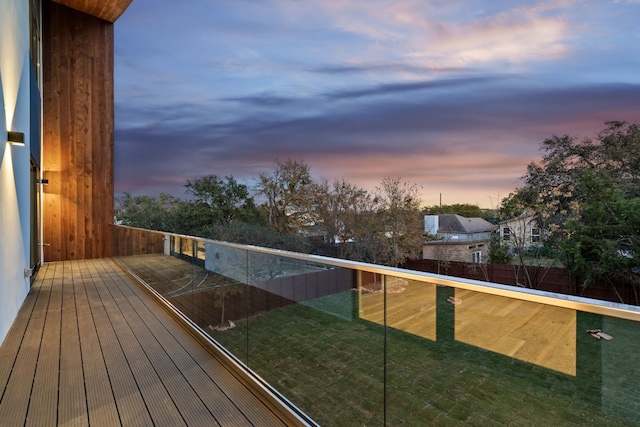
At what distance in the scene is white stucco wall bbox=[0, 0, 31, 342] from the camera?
331 cm

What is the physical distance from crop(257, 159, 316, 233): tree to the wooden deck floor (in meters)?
14.1

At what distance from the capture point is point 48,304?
14.9 feet

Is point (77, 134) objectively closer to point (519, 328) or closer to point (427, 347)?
point (427, 347)

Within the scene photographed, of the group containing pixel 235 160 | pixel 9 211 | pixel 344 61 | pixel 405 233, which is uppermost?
pixel 344 61

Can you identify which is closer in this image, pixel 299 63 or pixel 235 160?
pixel 299 63

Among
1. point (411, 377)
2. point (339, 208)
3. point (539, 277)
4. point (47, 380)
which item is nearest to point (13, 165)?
point (47, 380)

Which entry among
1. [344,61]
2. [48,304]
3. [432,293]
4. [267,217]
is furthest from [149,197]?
[432,293]

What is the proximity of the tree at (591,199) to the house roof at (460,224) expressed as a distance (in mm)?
4734

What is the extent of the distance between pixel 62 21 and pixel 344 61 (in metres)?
9.88

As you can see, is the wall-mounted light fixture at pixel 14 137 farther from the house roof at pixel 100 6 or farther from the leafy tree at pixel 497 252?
the leafy tree at pixel 497 252

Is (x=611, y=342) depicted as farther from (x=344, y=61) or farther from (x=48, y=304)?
(x=344, y=61)

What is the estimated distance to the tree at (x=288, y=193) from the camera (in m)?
18.4

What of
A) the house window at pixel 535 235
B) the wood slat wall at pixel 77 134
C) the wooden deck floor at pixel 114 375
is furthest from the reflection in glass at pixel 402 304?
the house window at pixel 535 235

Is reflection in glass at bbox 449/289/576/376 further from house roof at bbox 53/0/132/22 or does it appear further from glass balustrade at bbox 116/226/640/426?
house roof at bbox 53/0/132/22
